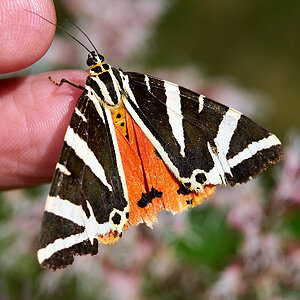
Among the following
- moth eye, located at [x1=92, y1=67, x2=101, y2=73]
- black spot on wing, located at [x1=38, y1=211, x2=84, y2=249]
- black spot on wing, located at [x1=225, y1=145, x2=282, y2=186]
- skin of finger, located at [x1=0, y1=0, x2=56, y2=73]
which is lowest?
black spot on wing, located at [x1=38, y1=211, x2=84, y2=249]

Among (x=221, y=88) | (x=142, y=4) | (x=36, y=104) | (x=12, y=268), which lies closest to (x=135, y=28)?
(x=142, y=4)

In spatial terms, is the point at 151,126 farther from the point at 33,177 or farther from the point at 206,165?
the point at 33,177

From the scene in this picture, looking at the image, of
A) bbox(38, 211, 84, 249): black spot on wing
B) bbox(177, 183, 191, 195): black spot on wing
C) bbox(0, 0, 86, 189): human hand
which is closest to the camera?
bbox(38, 211, 84, 249): black spot on wing

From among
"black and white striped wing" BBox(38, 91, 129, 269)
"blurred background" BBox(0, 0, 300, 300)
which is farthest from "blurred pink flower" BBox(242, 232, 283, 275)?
"black and white striped wing" BBox(38, 91, 129, 269)

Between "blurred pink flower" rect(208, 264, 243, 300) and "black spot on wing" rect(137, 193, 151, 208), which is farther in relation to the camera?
"blurred pink flower" rect(208, 264, 243, 300)

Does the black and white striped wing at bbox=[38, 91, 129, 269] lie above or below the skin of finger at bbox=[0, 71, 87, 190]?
below

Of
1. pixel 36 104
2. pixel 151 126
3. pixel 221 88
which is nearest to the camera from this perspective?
pixel 151 126

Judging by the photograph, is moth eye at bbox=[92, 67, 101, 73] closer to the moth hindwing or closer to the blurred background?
the moth hindwing
